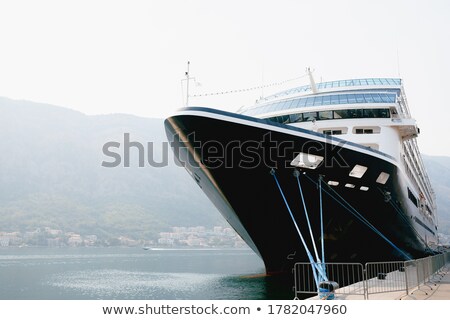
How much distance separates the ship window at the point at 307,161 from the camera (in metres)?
15.9

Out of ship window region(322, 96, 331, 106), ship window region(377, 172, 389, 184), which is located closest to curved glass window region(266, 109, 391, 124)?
ship window region(322, 96, 331, 106)

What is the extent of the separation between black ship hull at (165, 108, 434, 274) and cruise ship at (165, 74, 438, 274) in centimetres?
4

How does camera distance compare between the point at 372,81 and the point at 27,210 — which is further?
the point at 27,210

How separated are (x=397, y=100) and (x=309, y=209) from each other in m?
7.23

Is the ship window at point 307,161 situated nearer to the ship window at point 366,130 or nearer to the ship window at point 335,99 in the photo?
the ship window at point 366,130

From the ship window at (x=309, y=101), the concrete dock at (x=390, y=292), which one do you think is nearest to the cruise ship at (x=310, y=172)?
the ship window at (x=309, y=101)

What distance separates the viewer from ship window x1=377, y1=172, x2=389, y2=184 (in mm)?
17381

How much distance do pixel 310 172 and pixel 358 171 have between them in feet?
6.04

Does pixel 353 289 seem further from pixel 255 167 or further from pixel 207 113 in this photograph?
pixel 207 113

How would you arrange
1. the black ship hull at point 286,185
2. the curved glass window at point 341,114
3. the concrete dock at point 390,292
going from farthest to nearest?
1. the curved glass window at point 341,114
2. the black ship hull at point 286,185
3. the concrete dock at point 390,292

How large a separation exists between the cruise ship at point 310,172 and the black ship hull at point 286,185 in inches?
1.4

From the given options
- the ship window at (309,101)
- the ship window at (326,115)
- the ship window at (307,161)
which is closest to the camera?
the ship window at (307,161)

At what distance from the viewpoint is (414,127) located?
2027 cm
